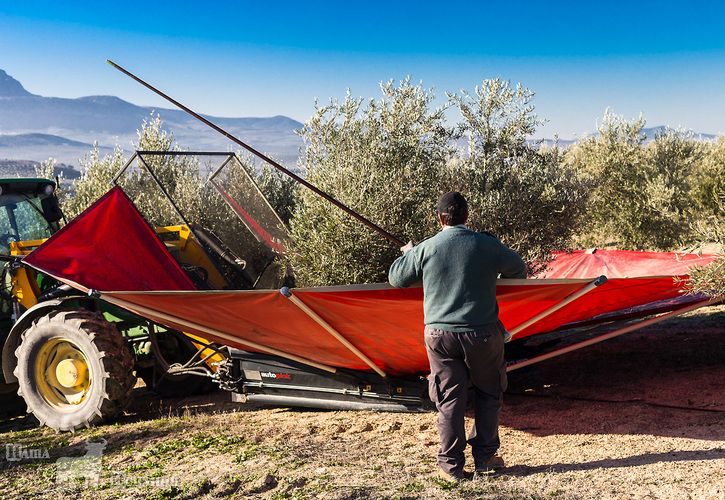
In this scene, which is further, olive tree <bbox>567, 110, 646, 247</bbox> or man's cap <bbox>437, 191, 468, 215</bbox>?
olive tree <bbox>567, 110, 646, 247</bbox>

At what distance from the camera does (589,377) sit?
22.7 feet

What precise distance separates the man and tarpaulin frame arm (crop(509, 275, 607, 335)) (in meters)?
0.51

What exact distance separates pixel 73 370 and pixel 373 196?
4168mm

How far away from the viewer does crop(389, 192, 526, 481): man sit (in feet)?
13.5

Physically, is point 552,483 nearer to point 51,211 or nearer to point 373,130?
point 373,130

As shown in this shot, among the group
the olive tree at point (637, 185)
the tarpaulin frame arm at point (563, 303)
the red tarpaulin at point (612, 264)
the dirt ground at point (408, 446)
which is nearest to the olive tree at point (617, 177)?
the olive tree at point (637, 185)

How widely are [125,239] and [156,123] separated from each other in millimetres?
11981

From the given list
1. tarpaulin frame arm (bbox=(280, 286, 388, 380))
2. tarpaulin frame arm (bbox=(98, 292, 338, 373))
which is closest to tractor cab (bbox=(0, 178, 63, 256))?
tarpaulin frame arm (bbox=(98, 292, 338, 373))

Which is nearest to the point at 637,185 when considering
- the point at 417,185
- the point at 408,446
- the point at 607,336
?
the point at 417,185

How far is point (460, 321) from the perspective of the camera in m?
4.10

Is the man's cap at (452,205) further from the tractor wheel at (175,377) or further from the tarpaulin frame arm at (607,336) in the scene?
the tractor wheel at (175,377)

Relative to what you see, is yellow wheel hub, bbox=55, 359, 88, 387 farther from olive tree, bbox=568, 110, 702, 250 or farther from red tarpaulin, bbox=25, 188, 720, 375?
olive tree, bbox=568, 110, 702, 250

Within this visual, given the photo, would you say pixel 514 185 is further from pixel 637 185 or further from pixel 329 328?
pixel 637 185

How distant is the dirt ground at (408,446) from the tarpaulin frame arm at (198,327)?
0.70 metres
